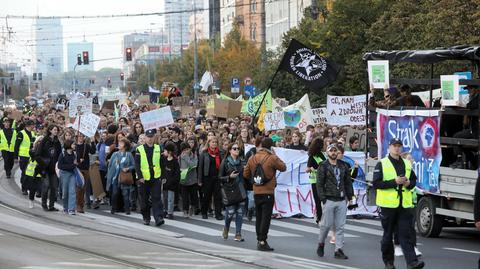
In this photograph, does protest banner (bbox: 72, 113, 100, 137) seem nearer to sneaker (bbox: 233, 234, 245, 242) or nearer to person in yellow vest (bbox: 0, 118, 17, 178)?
sneaker (bbox: 233, 234, 245, 242)

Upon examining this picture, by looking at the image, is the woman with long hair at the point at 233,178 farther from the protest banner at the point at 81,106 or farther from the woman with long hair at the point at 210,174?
the protest banner at the point at 81,106

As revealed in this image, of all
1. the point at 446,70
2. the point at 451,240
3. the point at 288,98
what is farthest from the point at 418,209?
the point at 288,98

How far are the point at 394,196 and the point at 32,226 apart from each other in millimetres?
7661

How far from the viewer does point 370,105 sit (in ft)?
62.5

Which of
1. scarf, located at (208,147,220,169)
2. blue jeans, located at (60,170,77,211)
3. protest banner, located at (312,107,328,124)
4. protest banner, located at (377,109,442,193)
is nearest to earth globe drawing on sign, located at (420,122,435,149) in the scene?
protest banner, located at (377,109,442,193)

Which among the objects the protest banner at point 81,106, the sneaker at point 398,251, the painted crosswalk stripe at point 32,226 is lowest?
the painted crosswalk stripe at point 32,226

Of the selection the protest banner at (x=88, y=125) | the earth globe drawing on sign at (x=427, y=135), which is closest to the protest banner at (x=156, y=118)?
the protest banner at (x=88, y=125)

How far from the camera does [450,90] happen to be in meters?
16.3

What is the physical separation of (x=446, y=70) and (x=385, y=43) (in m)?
6.96

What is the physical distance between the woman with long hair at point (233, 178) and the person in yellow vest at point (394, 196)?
392 centimetres

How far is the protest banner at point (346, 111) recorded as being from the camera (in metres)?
26.0

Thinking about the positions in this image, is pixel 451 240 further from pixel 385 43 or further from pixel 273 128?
pixel 385 43

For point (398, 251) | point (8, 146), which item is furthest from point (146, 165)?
point (8, 146)

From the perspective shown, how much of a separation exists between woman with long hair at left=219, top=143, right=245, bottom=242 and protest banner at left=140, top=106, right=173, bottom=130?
22.9ft
